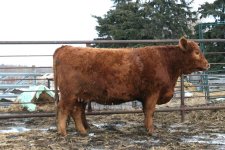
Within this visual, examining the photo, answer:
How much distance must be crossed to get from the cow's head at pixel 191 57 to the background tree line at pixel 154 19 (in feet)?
57.8

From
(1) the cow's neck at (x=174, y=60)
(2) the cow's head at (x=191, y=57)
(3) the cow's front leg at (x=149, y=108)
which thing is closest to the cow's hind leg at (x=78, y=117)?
(3) the cow's front leg at (x=149, y=108)

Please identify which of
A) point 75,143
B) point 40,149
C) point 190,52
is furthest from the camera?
point 190,52

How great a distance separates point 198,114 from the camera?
8.82 m

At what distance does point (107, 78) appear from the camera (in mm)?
6641

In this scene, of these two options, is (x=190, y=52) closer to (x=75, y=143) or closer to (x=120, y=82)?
(x=120, y=82)

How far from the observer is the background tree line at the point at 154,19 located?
25252 millimetres

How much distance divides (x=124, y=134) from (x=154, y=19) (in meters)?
19.7

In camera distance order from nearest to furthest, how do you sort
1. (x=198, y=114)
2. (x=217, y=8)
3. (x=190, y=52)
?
(x=190, y=52)
(x=198, y=114)
(x=217, y=8)

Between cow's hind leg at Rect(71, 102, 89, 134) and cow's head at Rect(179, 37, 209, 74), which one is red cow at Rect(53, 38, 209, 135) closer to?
cow's hind leg at Rect(71, 102, 89, 134)

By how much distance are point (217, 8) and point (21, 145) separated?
2084 cm

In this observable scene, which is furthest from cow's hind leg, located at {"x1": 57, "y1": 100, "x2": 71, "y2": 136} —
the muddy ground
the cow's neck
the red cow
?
the cow's neck

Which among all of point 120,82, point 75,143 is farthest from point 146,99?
point 75,143

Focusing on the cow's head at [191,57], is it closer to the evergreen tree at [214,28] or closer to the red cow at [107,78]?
the red cow at [107,78]

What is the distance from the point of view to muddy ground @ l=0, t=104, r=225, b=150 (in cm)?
580
